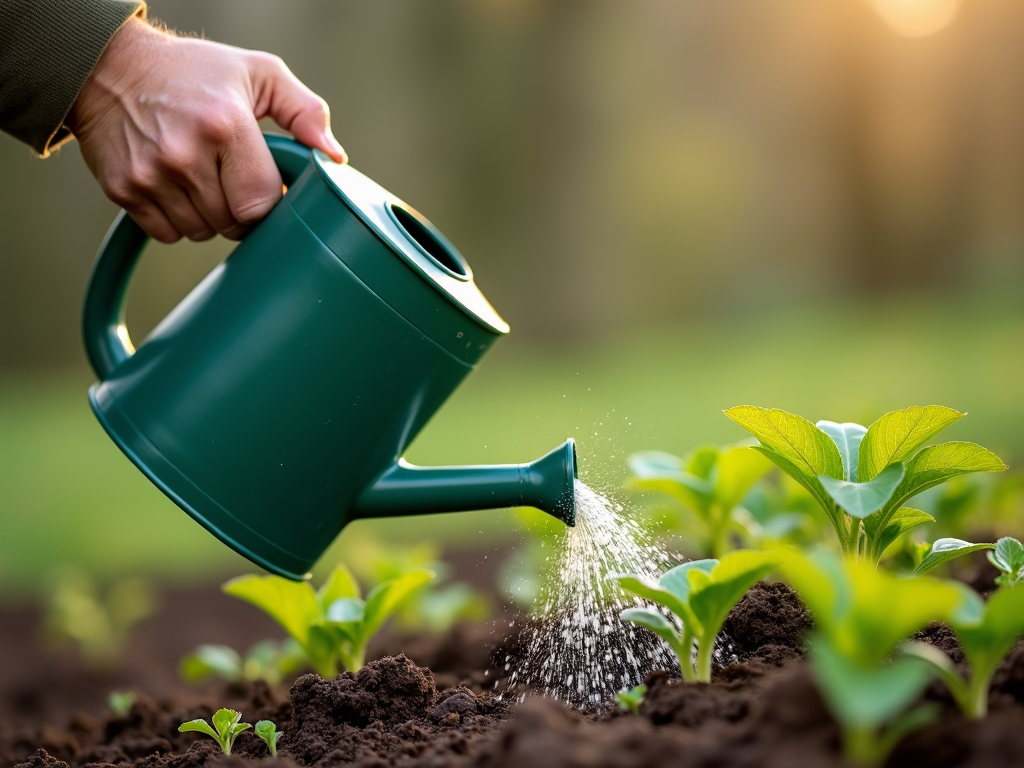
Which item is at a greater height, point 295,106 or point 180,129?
point 295,106

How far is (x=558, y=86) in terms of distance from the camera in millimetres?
6805

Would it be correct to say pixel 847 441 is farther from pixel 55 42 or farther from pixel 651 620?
pixel 55 42

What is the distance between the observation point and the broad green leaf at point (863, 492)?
3.08ft

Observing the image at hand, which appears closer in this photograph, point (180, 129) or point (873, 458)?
point (873, 458)

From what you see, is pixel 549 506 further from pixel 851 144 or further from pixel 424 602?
pixel 851 144

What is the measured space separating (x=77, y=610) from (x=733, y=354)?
447 centimetres

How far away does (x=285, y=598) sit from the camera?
4.40 ft

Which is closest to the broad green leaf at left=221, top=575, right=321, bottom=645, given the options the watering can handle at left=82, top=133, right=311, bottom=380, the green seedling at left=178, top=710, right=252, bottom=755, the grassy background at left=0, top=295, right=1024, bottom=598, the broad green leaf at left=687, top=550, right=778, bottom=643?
the green seedling at left=178, top=710, right=252, bottom=755

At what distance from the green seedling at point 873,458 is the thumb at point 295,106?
73cm

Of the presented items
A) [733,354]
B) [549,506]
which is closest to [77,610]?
[549,506]

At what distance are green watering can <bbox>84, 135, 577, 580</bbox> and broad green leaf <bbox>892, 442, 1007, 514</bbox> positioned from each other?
40 centimetres

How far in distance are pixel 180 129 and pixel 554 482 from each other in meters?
0.68

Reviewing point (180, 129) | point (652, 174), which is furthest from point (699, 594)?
point (652, 174)

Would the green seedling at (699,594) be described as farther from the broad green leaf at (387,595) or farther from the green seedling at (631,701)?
the broad green leaf at (387,595)
